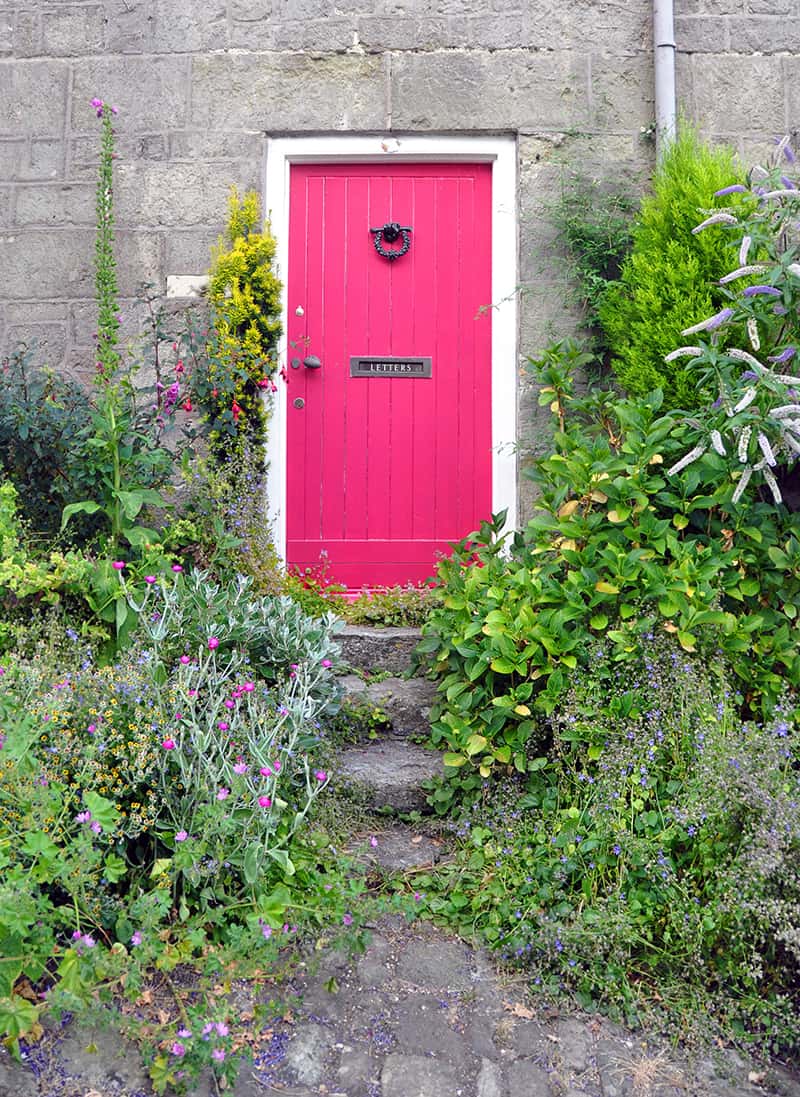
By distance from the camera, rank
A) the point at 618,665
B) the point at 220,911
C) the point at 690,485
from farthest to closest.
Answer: the point at 690,485
the point at 618,665
the point at 220,911

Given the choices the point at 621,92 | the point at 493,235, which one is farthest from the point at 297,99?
the point at 621,92

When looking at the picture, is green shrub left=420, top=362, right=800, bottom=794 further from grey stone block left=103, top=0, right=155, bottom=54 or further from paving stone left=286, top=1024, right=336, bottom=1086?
grey stone block left=103, top=0, right=155, bottom=54

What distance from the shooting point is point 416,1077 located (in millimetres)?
2139

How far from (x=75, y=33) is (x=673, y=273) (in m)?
3.35

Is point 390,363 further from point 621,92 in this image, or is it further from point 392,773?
point 392,773

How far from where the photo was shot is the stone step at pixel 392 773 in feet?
10.7

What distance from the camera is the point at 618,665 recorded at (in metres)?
3.11

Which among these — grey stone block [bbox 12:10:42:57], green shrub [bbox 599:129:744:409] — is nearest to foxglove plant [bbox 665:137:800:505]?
green shrub [bbox 599:129:744:409]

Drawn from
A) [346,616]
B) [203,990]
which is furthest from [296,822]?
[346,616]

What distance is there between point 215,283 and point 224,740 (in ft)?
8.94

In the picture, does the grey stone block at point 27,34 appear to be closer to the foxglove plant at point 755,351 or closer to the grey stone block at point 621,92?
the grey stone block at point 621,92

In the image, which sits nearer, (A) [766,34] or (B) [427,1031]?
(B) [427,1031]

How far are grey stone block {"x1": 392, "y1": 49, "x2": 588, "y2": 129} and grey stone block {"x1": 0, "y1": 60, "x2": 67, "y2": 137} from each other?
176 cm

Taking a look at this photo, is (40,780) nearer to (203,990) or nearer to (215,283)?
(203,990)
